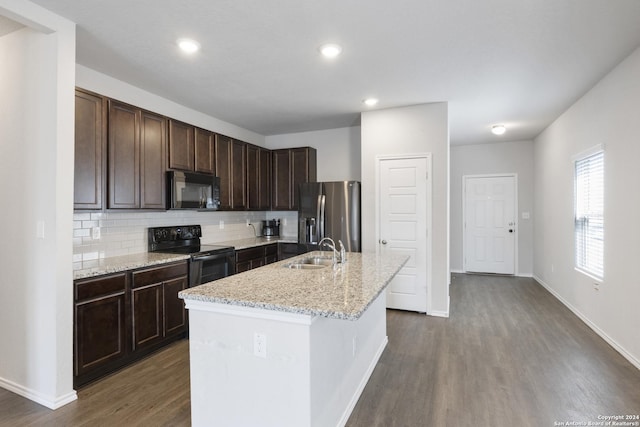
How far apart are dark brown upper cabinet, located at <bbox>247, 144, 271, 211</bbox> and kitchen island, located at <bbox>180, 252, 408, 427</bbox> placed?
302cm

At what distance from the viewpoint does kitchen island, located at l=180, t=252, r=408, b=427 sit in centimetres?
159

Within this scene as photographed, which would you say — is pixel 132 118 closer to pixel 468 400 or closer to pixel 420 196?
pixel 420 196

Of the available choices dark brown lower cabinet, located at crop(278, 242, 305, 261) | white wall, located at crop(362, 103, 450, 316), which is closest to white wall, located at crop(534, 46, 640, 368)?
white wall, located at crop(362, 103, 450, 316)

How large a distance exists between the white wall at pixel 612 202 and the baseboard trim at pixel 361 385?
6.84ft

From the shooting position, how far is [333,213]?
15.1ft

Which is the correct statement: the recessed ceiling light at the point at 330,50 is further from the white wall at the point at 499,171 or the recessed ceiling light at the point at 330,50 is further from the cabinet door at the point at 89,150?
the white wall at the point at 499,171

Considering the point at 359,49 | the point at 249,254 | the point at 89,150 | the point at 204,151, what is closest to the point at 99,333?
the point at 89,150

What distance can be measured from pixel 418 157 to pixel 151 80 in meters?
3.11

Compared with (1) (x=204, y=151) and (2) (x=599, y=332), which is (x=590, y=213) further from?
(1) (x=204, y=151)

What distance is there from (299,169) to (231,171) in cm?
116

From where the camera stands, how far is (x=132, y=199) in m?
3.15

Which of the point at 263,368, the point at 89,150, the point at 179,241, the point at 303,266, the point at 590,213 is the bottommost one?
the point at 263,368

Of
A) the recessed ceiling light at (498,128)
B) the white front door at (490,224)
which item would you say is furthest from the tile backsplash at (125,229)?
the white front door at (490,224)

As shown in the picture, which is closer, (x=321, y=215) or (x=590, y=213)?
(x=590, y=213)
